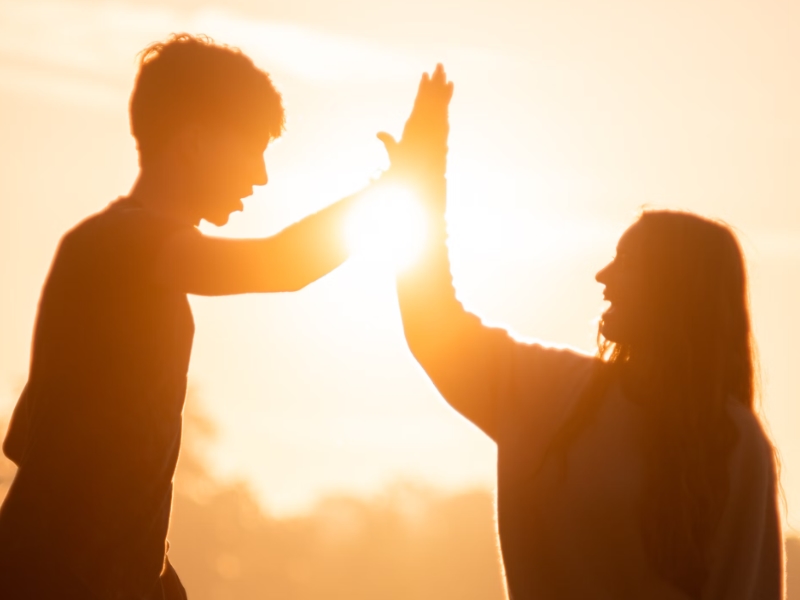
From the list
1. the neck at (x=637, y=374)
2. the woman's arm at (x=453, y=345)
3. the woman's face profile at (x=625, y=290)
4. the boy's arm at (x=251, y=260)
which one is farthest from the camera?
the woman's arm at (x=453, y=345)

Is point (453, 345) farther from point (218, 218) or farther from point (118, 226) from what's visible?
point (118, 226)

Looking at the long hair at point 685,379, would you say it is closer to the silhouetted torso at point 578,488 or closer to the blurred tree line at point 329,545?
the silhouetted torso at point 578,488

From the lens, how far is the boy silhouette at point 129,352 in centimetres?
491

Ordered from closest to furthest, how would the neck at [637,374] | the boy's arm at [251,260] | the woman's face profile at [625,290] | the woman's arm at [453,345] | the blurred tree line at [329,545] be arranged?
1. the boy's arm at [251,260]
2. the neck at [637,374]
3. the woman's face profile at [625,290]
4. the woman's arm at [453,345]
5. the blurred tree line at [329,545]

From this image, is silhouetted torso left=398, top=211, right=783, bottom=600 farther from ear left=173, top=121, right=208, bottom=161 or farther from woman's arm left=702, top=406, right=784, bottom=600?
ear left=173, top=121, right=208, bottom=161

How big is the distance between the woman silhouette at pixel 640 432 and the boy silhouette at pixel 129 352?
31.5 inches

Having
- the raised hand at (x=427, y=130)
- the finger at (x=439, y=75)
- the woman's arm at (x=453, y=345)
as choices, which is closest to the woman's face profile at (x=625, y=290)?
the woman's arm at (x=453, y=345)

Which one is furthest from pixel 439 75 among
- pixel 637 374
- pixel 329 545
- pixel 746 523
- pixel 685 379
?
pixel 329 545

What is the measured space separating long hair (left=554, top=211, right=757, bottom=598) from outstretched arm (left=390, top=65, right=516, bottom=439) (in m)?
0.37

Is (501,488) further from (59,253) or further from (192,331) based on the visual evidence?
(59,253)

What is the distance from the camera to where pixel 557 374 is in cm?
538

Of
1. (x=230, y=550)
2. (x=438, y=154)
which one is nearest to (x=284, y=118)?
(x=438, y=154)

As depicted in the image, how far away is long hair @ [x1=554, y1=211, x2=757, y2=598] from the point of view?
4953 millimetres

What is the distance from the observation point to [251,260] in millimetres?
5043
